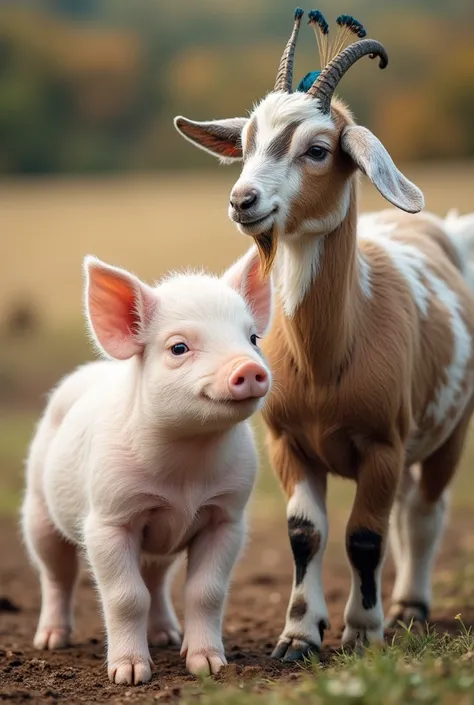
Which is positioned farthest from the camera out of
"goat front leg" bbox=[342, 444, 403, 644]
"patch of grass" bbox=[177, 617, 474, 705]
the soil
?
"goat front leg" bbox=[342, 444, 403, 644]

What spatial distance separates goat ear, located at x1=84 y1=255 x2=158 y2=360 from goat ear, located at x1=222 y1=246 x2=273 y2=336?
45cm

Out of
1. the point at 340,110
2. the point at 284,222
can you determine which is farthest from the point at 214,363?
the point at 340,110

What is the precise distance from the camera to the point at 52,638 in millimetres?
6039

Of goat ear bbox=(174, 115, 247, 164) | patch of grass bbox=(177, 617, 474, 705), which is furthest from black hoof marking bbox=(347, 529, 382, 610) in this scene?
goat ear bbox=(174, 115, 247, 164)

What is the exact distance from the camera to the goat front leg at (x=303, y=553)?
560 centimetres

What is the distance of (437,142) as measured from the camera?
58.6 ft

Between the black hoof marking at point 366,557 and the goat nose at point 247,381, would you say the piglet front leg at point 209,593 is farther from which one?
the goat nose at point 247,381

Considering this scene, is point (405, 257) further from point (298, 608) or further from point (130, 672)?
point (130, 672)

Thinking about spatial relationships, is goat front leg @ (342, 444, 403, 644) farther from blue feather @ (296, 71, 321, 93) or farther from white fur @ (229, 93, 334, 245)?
blue feather @ (296, 71, 321, 93)

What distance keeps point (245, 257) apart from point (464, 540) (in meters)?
5.83

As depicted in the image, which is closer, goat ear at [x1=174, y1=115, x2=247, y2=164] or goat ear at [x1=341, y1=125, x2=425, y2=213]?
goat ear at [x1=341, y1=125, x2=425, y2=213]

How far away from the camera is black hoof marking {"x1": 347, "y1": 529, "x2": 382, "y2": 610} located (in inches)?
221

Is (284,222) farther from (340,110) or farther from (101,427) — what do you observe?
(101,427)

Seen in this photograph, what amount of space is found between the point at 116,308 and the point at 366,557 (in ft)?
5.78
